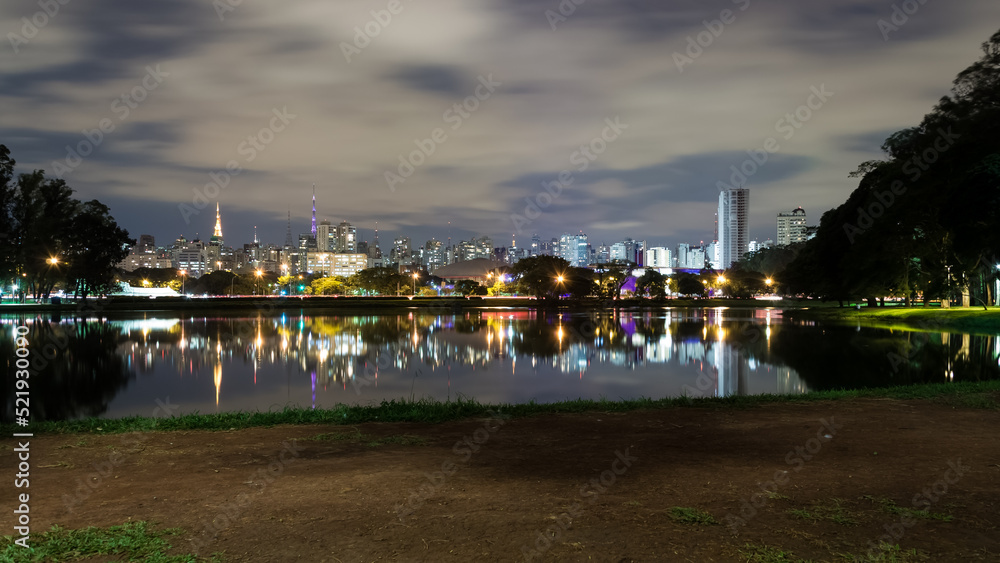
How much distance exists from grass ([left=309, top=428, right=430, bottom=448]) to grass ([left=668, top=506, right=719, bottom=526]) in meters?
3.92

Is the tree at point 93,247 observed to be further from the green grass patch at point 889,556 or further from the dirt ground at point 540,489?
the green grass patch at point 889,556

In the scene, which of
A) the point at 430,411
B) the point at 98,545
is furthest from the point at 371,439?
A: the point at 98,545

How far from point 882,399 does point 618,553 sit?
32.2 feet

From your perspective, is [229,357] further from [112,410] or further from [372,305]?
[372,305]

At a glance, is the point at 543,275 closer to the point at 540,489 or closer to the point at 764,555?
the point at 540,489

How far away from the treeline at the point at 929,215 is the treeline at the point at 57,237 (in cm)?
6955

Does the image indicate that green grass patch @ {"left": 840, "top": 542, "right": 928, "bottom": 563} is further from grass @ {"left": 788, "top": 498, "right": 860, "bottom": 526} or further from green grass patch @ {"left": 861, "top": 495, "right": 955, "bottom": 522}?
green grass patch @ {"left": 861, "top": 495, "right": 955, "bottom": 522}

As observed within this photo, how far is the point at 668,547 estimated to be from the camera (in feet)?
16.9

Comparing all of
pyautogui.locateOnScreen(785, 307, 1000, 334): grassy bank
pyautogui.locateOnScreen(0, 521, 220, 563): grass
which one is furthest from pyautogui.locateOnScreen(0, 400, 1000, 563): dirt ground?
pyautogui.locateOnScreen(785, 307, 1000, 334): grassy bank

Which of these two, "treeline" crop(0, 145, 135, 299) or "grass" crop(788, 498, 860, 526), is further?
"treeline" crop(0, 145, 135, 299)

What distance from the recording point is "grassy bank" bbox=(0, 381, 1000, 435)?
1002 cm

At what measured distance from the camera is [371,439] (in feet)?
29.8

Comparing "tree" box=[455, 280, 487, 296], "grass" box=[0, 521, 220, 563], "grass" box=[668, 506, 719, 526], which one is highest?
"tree" box=[455, 280, 487, 296]

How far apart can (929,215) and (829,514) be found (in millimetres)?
44971
